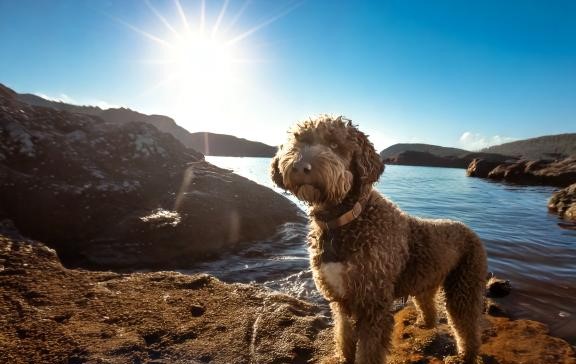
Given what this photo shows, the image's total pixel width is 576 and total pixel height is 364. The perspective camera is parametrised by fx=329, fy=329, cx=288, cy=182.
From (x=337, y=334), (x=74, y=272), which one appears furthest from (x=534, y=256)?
(x=74, y=272)

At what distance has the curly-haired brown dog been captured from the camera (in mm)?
3416

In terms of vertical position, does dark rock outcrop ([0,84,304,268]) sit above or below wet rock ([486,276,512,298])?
above

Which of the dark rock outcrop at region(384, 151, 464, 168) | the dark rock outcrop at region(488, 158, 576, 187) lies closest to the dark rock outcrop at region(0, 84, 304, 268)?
the dark rock outcrop at region(488, 158, 576, 187)

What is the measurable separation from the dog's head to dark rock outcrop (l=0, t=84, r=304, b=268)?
15.3ft

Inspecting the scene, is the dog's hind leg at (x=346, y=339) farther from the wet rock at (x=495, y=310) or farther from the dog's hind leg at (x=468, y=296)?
the wet rock at (x=495, y=310)

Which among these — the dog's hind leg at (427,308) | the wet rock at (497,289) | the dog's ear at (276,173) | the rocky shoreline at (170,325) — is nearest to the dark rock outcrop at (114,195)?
the rocky shoreline at (170,325)

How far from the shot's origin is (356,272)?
3.51m

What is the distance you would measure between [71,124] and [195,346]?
846cm

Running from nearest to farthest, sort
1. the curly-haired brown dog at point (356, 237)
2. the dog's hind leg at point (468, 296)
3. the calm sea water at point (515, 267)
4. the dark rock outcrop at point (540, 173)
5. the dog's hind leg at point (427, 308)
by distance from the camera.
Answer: the curly-haired brown dog at point (356, 237)
the dog's hind leg at point (468, 296)
the dog's hind leg at point (427, 308)
the calm sea water at point (515, 267)
the dark rock outcrop at point (540, 173)

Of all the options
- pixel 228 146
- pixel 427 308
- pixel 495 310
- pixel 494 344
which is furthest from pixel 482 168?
pixel 228 146

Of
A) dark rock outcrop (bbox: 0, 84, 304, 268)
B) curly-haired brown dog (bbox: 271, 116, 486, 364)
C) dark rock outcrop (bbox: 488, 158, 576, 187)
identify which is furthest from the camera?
dark rock outcrop (bbox: 488, 158, 576, 187)

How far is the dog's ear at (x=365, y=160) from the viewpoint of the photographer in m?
3.58

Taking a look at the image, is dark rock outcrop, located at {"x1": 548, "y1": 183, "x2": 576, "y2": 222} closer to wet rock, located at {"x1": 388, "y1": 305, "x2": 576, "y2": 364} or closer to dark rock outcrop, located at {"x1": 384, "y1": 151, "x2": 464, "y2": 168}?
wet rock, located at {"x1": 388, "y1": 305, "x2": 576, "y2": 364}

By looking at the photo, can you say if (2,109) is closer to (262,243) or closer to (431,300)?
(262,243)
